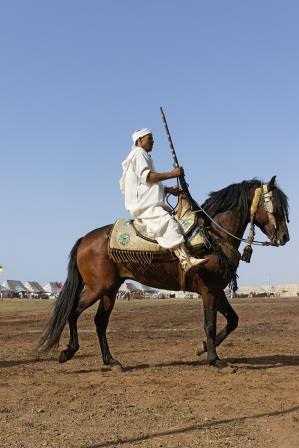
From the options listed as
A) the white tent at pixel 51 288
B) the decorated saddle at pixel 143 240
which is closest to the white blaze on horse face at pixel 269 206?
the decorated saddle at pixel 143 240

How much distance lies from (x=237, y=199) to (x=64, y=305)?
3.17 metres

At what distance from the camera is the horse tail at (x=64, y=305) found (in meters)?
9.03

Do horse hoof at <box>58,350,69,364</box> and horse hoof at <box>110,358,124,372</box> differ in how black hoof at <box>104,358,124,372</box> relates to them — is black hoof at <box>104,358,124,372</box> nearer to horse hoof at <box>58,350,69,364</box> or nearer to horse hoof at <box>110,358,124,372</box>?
horse hoof at <box>110,358,124,372</box>

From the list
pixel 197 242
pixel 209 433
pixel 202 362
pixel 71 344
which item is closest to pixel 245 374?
pixel 202 362

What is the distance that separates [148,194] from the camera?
8883 millimetres

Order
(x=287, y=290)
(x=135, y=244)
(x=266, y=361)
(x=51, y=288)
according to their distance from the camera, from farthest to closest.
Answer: (x=287, y=290) → (x=51, y=288) → (x=266, y=361) → (x=135, y=244)

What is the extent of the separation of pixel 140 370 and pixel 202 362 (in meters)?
1.18

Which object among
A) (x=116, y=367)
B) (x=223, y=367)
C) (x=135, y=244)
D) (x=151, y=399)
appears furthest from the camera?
(x=135, y=244)

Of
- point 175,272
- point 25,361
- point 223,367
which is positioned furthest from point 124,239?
point 25,361

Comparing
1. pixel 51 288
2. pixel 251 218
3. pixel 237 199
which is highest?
pixel 237 199

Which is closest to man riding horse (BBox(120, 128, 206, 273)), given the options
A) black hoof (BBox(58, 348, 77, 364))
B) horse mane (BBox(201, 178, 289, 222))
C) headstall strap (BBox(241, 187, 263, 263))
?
horse mane (BBox(201, 178, 289, 222))

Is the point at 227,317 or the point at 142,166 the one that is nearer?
the point at 142,166

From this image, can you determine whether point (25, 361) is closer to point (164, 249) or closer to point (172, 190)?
point (164, 249)

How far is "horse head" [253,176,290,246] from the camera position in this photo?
9.04 m
